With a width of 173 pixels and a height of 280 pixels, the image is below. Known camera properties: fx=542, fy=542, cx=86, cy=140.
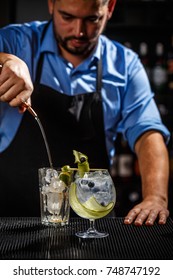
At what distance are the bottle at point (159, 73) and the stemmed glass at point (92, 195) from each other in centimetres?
275

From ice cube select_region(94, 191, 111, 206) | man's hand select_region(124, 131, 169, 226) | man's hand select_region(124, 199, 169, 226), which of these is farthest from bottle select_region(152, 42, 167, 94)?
ice cube select_region(94, 191, 111, 206)

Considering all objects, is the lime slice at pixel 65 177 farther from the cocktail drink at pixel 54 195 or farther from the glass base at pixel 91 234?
the glass base at pixel 91 234

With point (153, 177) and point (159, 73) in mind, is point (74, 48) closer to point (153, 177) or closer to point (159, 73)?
point (153, 177)

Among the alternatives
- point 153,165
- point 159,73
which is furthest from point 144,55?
point 153,165

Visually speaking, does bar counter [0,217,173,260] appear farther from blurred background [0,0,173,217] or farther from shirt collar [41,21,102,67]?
blurred background [0,0,173,217]

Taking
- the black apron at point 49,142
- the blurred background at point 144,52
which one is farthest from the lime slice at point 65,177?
the blurred background at point 144,52

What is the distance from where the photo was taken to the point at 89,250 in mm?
1324

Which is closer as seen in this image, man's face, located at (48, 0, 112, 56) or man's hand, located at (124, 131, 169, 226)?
man's hand, located at (124, 131, 169, 226)

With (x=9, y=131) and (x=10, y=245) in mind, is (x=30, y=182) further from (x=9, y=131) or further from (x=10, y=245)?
(x=10, y=245)

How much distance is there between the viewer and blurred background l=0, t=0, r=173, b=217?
164 inches

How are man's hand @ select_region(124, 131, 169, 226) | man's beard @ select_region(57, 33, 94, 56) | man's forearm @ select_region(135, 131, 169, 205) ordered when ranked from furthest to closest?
man's beard @ select_region(57, 33, 94, 56) → man's forearm @ select_region(135, 131, 169, 205) → man's hand @ select_region(124, 131, 169, 226)

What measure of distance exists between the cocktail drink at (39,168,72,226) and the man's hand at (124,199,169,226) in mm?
201
